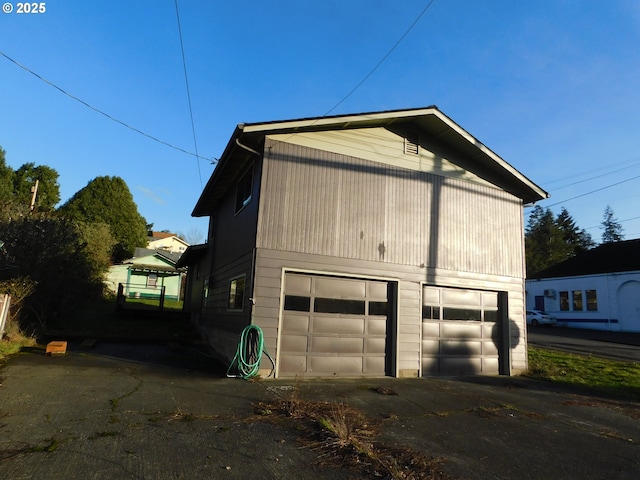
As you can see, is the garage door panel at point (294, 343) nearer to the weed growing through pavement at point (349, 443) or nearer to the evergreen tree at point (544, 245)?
the weed growing through pavement at point (349, 443)

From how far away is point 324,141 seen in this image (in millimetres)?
9773

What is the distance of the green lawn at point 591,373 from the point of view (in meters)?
9.35

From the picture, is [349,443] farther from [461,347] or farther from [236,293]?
[461,347]

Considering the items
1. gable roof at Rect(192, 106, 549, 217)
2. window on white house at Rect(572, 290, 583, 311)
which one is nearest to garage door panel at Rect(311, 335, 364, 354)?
gable roof at Rect(192, 106, 549, 217)

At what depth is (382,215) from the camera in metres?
10.1

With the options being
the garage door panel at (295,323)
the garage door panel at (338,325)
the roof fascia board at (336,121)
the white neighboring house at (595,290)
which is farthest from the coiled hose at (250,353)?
the white neighboring house at (595,290)

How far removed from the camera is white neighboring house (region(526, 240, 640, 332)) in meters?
25.8

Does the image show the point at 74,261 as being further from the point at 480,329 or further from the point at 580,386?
the point at 580,386

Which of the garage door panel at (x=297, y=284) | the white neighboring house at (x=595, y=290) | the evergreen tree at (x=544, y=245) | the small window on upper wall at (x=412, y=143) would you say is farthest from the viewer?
the evergreen tree at (x=544, y=245)

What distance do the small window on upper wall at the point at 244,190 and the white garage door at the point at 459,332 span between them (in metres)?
5.08

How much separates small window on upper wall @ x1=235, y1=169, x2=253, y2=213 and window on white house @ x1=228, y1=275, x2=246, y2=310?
76.2 inches

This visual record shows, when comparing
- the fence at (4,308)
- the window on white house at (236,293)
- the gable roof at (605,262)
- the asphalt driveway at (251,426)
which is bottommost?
the asphalt driveway at (251,426)

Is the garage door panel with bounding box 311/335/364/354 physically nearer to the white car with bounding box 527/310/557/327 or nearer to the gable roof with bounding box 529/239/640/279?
the white car with bounding box 527/310/557/327

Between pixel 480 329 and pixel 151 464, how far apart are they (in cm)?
950
